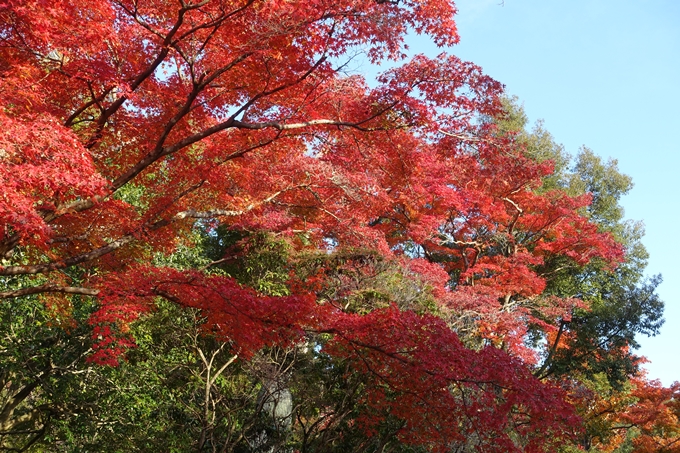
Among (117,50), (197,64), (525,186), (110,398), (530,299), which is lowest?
(110,398)

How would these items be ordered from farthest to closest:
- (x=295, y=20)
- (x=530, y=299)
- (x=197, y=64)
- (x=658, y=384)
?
(x=658, y=384), (x=530, y=299), (x=197, y=64), (x=295, y=20)

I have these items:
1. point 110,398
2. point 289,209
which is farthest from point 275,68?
point 289,209

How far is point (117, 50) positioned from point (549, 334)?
1678 centimetres

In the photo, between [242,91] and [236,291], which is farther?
[242,91]

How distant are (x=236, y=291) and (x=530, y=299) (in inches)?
471

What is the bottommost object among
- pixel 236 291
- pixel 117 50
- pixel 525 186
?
pixel 236 291

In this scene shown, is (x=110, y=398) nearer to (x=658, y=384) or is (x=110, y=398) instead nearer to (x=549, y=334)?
(x=549, y=334)

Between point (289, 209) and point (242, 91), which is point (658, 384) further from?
point (242, 91)

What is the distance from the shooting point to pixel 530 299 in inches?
654

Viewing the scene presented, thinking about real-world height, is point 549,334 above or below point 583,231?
below

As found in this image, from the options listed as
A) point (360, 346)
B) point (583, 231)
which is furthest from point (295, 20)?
point (583, 231)

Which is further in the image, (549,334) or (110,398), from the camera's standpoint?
(549,334)

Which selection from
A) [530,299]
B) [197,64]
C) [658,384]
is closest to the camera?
[197,64]

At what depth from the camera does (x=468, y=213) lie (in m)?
17.5
